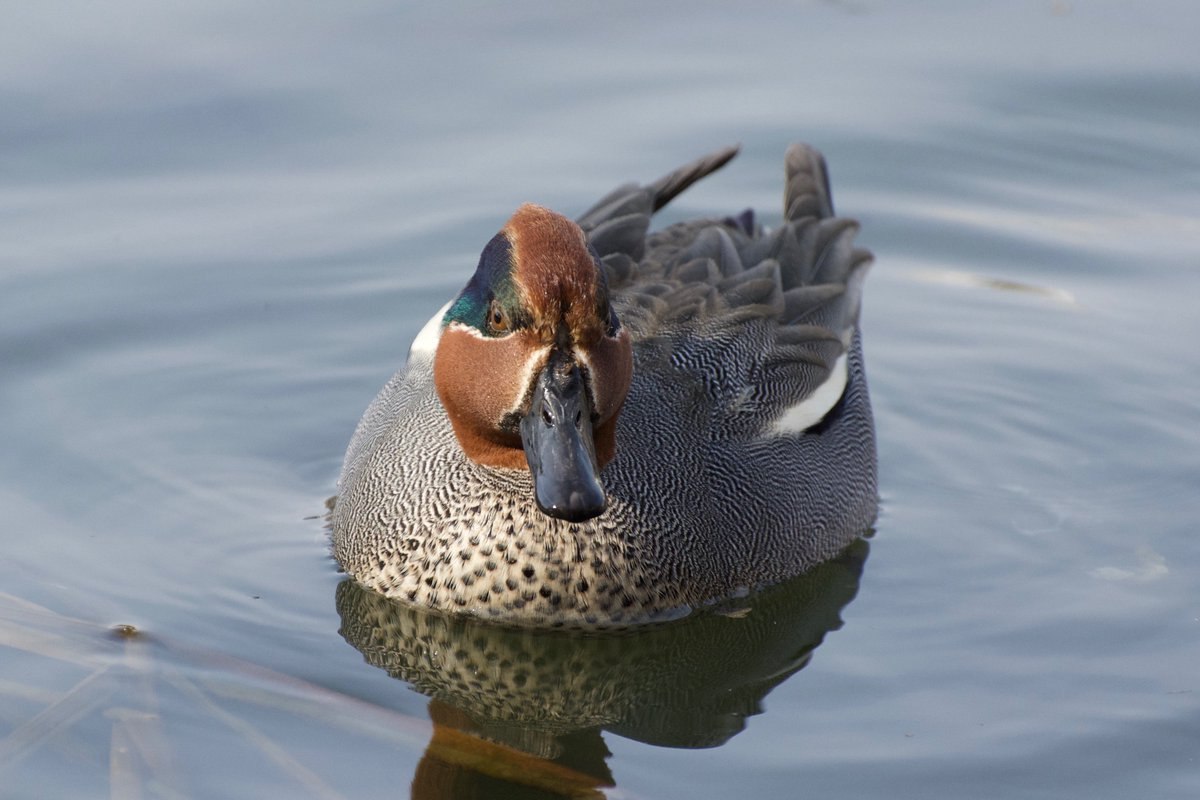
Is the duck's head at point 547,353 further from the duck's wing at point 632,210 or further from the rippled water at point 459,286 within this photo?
the duck's wing at point 632,210

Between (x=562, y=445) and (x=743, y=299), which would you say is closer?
(x=562, y=445)

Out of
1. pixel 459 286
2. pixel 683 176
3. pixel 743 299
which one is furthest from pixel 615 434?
pixel 459 286

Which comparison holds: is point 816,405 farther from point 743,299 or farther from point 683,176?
point 683,176

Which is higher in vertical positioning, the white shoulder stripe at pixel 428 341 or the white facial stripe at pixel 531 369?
the white facial stripe at pixel 531 369

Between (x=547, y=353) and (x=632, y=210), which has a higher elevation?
(x=632, y=210)

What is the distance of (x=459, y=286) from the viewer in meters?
9.31

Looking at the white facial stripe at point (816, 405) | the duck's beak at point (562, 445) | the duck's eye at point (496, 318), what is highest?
the duck's eye at point (496, 318)

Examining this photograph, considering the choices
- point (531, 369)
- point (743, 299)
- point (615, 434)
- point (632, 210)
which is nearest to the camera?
point (531, 369)

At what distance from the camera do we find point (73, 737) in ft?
18.2

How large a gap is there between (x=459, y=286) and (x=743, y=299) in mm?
2387

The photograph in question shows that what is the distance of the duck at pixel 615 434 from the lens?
18.9ft

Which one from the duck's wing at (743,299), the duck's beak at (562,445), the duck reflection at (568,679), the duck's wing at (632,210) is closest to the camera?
the duck's beak at (562,445)

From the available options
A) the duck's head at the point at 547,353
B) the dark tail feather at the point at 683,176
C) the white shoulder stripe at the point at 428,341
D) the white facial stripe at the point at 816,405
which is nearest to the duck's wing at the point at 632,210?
the dark tail feather at the point at 683,176

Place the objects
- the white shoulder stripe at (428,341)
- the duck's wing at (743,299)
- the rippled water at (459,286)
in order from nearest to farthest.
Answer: the rippled water at (459,286), the duck's wing at (743,299), the white shoulder stripe at (428,341)
